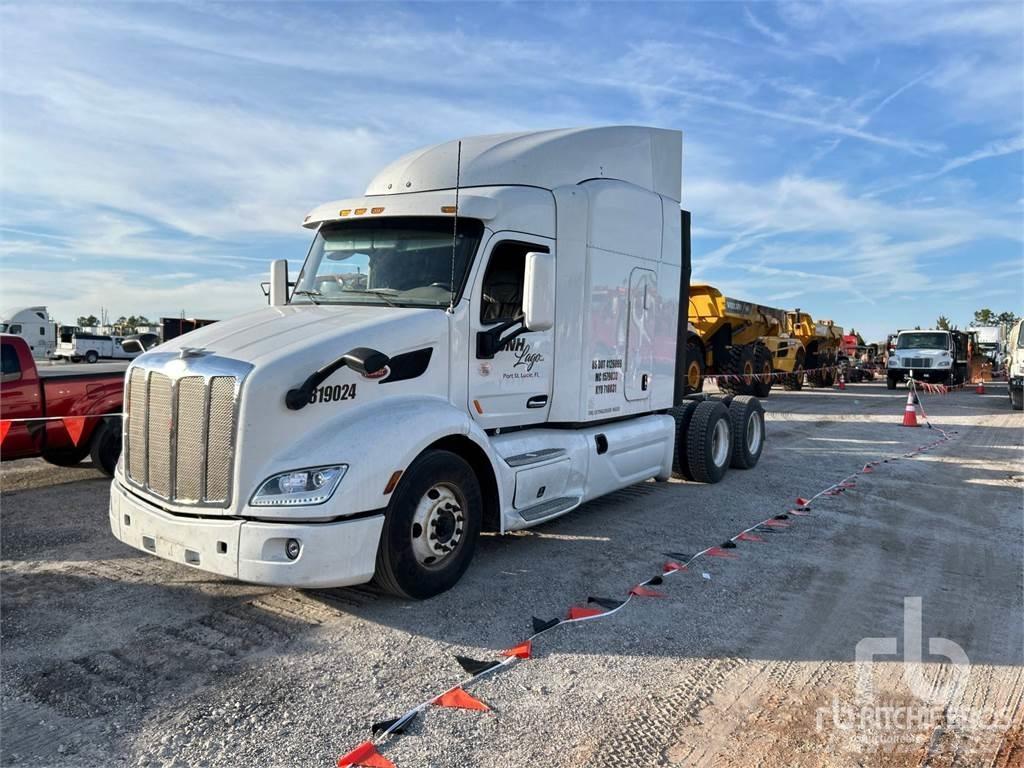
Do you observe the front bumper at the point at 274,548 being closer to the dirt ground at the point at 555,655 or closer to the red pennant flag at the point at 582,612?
the dirt ground at the point at 555,655

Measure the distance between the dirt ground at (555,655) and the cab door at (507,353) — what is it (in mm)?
1171

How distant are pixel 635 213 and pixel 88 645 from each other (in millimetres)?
5621

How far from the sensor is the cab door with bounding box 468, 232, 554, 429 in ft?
17.2

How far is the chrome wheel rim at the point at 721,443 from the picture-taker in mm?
8883

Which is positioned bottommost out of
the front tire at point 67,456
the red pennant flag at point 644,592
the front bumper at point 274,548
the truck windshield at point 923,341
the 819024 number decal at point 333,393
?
the red pennant flag at point 644,592

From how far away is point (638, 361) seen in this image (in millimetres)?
7254

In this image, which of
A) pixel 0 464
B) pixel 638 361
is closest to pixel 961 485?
pixel 638 361

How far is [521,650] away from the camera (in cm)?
392

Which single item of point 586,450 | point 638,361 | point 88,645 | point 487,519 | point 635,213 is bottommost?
point 88,645

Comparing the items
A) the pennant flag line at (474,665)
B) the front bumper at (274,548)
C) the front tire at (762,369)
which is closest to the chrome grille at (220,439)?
the front bumper at (274,548)

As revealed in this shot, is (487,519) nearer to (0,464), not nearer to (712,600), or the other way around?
(712,600)

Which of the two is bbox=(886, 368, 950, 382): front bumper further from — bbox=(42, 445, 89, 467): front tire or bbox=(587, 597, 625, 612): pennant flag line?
bbox=(42, 445, 89, 467): front tire

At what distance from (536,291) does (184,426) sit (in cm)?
251

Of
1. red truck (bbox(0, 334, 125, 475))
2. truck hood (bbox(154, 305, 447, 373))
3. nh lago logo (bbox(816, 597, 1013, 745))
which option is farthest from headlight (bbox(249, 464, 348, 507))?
red truck (bbox(0, 334, 125, 475))
